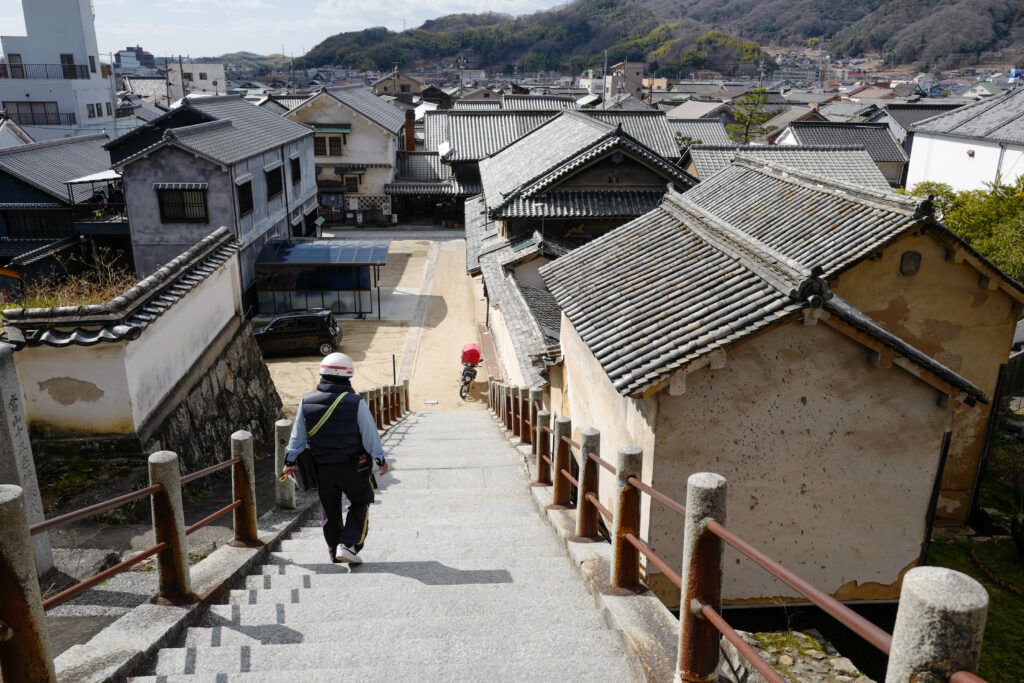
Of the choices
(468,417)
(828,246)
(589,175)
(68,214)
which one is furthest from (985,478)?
(68,214)

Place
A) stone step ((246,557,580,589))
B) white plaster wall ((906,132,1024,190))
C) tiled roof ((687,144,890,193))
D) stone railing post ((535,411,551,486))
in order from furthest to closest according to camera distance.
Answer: white plaster wall ((906,132,1024,190)), tiled roof ((687,144,890,193)), stone railing post ((535,411,551,486)), stone step ((246,557,580,589))

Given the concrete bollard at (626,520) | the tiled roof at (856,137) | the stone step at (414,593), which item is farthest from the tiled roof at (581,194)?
the tiled roof at (856,137)

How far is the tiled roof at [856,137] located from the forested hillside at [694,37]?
9440 cm

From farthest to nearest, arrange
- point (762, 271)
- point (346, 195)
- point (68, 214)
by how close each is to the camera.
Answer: point (346, 195) → point (68, 214) → point (762, 271)

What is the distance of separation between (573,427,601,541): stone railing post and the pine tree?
5187 cm

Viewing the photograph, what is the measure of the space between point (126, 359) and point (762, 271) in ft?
25.4

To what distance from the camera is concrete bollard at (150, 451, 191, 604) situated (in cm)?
491

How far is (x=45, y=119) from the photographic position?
49.9 metres

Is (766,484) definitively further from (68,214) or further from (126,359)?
(68,214)

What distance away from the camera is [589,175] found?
22.1m

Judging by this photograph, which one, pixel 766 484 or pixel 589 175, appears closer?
pixel 766 484

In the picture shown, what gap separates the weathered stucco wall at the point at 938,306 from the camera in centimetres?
1098

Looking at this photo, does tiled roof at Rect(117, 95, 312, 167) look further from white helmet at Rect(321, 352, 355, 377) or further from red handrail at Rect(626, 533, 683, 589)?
red handrail at Rect(626, 533, 683, 589)

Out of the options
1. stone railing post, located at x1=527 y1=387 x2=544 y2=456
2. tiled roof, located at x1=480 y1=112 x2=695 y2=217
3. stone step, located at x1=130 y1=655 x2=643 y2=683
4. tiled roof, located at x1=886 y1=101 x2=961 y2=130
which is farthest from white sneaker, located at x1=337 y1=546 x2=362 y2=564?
tiled roof, located at x1=886 y1=101 x2=961 y2=130
